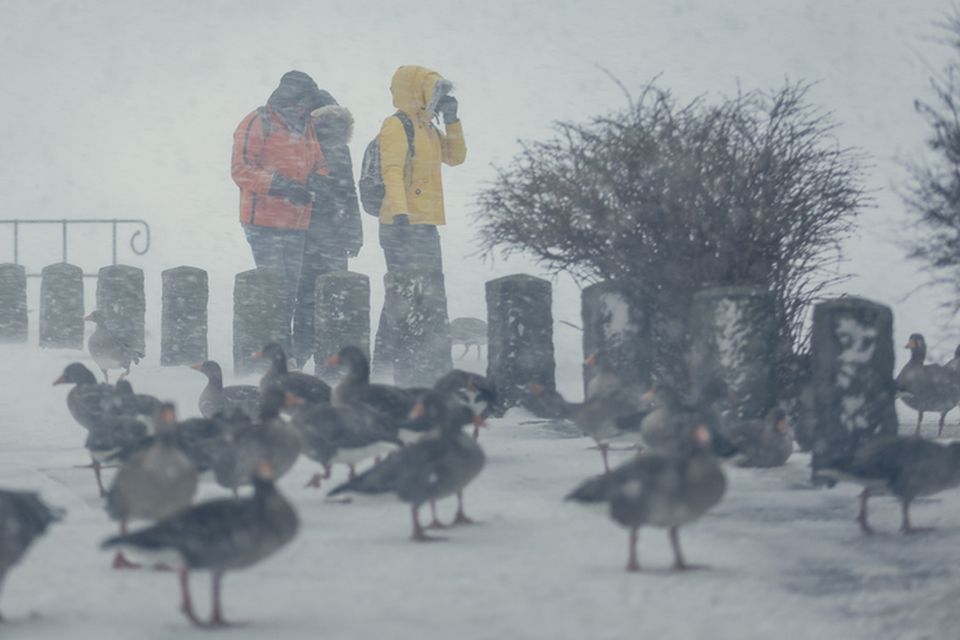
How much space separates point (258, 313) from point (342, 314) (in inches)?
60.5

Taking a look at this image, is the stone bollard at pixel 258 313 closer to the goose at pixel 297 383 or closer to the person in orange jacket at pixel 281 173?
the person in orange jacket at pixel 281 173

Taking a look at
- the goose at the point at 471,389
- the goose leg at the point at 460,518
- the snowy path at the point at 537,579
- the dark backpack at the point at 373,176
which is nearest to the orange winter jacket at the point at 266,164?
the dark backpack at the point at 373,176

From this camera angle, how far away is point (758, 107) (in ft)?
45.2

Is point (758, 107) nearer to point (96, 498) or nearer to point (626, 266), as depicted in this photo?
point (626, 266)

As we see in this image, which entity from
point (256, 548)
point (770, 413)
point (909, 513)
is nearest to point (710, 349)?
point (770, 413)

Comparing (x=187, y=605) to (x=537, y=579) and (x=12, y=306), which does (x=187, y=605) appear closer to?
(x=537, y=579)

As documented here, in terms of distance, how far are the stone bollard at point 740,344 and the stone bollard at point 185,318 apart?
9.09 meters

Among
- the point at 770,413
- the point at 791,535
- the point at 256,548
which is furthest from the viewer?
the point at 770,413

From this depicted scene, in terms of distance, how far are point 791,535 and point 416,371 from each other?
819 centimetres

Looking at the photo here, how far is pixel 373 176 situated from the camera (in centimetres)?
1691

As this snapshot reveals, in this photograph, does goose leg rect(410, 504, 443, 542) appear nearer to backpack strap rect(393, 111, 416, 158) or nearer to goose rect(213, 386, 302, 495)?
goose rect(213, 386, 302, 495)

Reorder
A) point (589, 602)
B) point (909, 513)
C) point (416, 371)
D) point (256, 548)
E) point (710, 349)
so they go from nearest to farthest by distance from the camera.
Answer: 1. point (256, 548)
2. point (589, 602)
3. point (909, 513)
4. point (710, 349)
5. point (416, 371)

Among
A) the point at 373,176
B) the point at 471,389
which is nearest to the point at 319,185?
the point at 373,176

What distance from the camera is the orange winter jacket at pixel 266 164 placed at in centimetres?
1742
